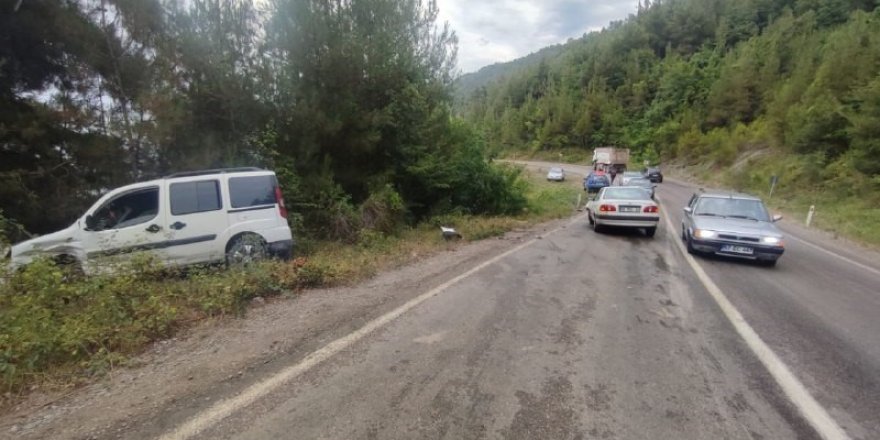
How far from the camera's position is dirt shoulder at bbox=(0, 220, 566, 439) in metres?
2.90

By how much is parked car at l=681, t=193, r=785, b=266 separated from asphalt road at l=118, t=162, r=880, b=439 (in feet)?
6.37

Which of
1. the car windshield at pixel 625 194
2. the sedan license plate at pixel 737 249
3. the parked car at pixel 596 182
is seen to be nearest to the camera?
the sedan license plate at pixel 737 249

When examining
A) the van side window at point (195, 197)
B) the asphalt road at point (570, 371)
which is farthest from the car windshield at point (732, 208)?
the van side window at point (195, 197)

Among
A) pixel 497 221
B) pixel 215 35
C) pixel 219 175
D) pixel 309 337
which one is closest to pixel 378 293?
pixel 309 337

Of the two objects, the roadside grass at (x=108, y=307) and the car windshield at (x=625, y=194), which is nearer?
the roadside grass at (x=108, y=307)

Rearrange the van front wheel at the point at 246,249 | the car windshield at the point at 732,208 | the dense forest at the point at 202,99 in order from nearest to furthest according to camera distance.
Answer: the van front wheel at the point at 246,249 → the dense forest at the point at 202,99 → the car windshield at the point at 732,208

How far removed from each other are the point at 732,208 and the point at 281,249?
10164mm

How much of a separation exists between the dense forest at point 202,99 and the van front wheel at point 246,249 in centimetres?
190

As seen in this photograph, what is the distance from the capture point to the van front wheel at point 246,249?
24.2ft

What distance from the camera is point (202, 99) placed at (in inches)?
360

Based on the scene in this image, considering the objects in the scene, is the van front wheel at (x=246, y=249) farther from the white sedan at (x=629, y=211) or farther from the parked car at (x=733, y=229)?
the white sedan at (x=629, y=211)

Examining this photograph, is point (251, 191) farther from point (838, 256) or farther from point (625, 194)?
point (838, 256)

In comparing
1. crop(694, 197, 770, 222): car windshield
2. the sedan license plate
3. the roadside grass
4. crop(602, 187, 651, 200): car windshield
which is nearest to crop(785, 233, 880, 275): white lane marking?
crop(694, 197, 770, 222): car windshield

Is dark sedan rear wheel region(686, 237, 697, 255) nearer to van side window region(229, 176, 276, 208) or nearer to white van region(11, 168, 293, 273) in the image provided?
white van region(11, 168, 293, 273)
